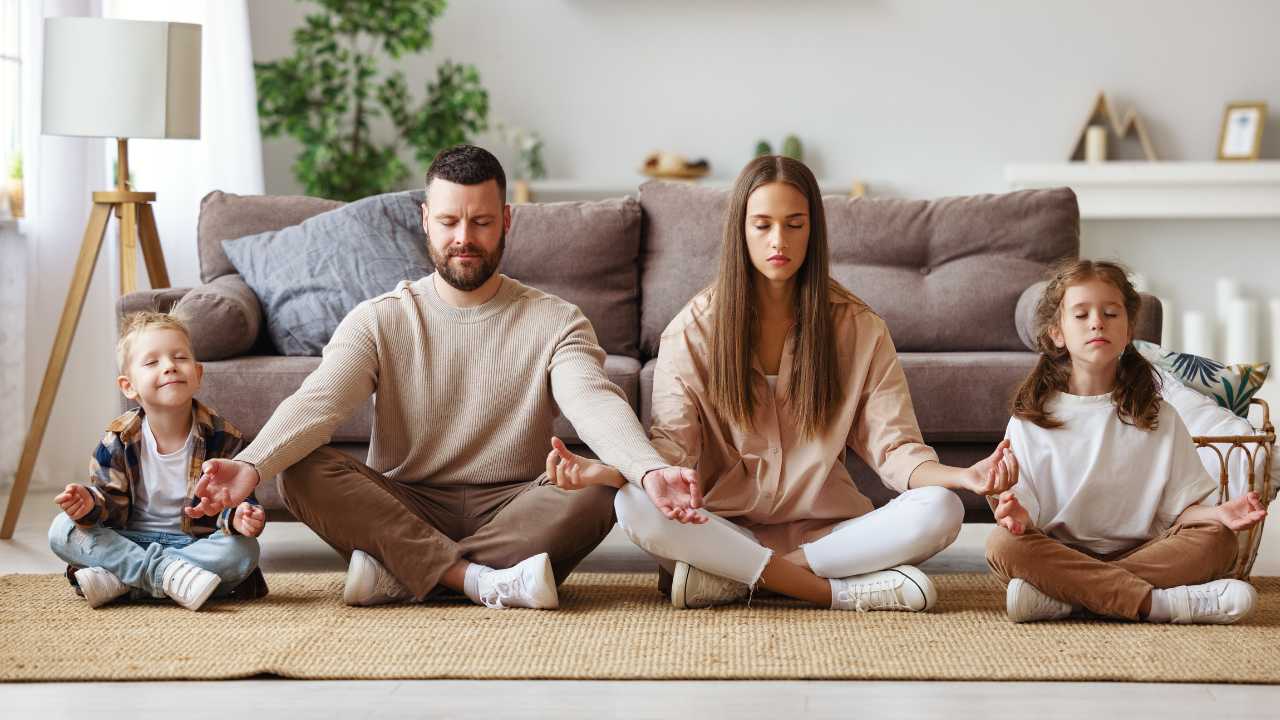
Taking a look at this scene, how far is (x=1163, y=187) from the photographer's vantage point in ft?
17.4

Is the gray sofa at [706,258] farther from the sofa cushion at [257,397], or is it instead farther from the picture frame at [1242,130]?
the picture frame at [1242,130]

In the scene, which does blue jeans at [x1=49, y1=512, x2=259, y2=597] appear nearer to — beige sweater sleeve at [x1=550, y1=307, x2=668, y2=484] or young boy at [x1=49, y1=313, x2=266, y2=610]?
young boy at [x1=49, y1=313, x2=266, y2=610]

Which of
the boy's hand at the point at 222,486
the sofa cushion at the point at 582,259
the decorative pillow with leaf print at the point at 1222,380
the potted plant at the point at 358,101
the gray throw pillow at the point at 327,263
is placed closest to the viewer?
the boy's hand at the point at 222,486

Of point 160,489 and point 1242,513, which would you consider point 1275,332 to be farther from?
point 160,489

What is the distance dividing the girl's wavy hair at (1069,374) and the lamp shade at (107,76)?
2077mm

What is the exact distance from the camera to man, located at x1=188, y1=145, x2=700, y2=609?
2.18 m

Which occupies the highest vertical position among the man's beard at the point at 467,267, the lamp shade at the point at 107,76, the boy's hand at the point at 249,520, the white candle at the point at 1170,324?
the lamp shade at the point at 107,76

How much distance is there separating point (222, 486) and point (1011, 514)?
3.82 ft

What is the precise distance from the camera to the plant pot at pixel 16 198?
389 centimetres

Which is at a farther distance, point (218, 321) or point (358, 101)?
point (358, 101)

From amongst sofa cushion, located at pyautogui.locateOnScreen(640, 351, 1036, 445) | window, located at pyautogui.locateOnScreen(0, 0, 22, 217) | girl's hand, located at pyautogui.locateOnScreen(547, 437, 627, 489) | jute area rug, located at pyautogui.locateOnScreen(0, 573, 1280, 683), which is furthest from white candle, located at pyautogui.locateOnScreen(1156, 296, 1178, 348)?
window, located at pyautogui.locateOnScreen(0, 0, 22, 217)

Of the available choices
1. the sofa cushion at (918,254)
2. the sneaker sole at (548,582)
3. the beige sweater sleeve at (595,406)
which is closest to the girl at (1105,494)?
the beige sweater sleeve at (595,406)

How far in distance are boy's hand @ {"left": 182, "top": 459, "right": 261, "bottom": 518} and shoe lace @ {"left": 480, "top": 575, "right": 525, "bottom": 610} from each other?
41cm

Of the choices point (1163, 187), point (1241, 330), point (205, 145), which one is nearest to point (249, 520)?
point (205, 145)
